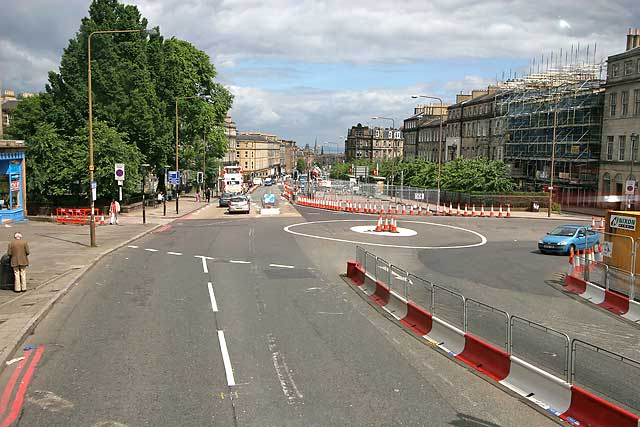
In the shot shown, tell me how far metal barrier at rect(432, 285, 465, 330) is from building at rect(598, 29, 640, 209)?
1736 inches

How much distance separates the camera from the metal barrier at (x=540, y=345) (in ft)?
28.7

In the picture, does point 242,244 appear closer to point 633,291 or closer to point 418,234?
point 418,234

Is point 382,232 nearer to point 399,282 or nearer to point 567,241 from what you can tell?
point 567,241

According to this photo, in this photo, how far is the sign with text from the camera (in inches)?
757

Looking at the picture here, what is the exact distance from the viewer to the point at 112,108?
49.8 meters

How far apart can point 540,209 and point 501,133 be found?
2239 cm

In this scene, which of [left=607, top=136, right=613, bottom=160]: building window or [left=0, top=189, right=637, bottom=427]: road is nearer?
[left=0, top=189, right=637, bottom=427]: road

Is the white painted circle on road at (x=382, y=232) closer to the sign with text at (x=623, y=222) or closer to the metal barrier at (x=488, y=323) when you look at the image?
the sign with text at (x=623, y=222)

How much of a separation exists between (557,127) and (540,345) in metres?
58.0

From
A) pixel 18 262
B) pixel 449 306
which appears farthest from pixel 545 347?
pixel 18 262

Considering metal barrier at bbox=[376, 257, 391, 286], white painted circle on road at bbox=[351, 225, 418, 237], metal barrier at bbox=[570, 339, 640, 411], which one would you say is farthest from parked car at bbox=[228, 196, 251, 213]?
metal barrier at bbox=[570, 339, 640, 411]

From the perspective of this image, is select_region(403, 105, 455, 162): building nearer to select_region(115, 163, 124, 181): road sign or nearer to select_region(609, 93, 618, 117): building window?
select_region(609, 93, 618, 117): building window

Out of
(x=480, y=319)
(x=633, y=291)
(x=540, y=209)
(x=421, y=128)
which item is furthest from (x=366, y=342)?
(x=421, y=128)

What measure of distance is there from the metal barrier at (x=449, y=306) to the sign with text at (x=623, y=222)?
→ 974cm
